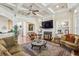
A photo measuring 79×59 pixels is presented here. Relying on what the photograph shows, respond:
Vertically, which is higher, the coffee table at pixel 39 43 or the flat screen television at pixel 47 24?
the flat screen television at pixel 47 24

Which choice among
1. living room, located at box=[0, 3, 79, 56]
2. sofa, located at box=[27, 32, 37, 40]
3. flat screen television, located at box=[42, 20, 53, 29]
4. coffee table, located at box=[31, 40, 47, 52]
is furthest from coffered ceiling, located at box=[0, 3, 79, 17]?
coffee table, located at box=[31, 40, 47, 52]

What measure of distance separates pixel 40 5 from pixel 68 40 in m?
0.95

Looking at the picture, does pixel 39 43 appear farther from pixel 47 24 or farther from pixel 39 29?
pixel 47 24

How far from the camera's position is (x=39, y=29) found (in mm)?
3066

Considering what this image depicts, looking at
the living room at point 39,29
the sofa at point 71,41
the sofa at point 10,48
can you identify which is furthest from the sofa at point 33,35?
the sofa at point 71,41

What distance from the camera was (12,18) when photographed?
9.78ft

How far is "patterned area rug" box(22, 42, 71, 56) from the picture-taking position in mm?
3021

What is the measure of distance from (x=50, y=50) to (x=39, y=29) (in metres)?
0.51

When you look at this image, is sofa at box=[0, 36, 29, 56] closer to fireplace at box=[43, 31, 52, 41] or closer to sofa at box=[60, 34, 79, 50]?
fireplace at box=[43, 31, 52, 41]

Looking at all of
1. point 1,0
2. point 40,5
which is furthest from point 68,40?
point 1,0

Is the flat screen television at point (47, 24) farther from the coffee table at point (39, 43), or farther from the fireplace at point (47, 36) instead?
the coffee table at point (39, 43)

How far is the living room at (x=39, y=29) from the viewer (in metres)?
2.97

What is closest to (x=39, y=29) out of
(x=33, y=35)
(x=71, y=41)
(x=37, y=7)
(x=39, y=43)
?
(x=33, y=35)

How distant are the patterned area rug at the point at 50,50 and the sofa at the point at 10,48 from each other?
0.40 ft
